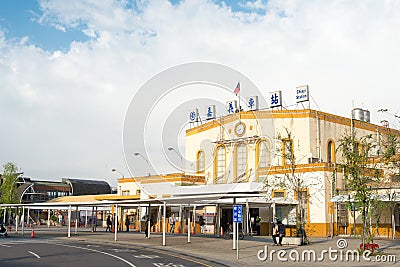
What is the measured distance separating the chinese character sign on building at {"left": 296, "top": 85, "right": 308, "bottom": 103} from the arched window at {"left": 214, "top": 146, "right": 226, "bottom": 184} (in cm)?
923

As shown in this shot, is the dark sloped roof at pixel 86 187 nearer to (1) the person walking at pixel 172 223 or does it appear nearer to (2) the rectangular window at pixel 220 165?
(1) the person walking at pixel 172 223

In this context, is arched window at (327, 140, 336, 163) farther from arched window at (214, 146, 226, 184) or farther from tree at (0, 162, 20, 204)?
tree at (0, 162, 20, 204)

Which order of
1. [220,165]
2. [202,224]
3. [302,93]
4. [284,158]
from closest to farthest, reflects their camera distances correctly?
[284,158], [302,93], [202,224], [220,165]

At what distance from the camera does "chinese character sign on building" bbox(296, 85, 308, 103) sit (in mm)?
45812

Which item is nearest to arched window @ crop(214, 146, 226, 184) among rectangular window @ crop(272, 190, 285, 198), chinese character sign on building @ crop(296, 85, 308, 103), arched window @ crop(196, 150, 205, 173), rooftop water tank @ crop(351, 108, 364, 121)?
arched window @ crop(196, 150, 205, 173)

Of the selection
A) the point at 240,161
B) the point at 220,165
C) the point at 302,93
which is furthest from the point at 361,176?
the point at 220,165

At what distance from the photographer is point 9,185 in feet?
217

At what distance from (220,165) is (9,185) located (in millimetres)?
30144

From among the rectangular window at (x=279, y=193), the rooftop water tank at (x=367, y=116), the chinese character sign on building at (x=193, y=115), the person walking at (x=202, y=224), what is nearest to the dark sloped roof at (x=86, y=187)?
the chinese character sign on building at (x=193, y=115)

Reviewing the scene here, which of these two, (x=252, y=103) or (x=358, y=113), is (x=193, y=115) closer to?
(x=252, y=103)

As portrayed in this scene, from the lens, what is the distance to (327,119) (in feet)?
154

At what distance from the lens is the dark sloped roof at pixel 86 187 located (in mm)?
105000

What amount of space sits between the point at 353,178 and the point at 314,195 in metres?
17.1

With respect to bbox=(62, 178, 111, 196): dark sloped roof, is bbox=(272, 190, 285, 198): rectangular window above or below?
below
